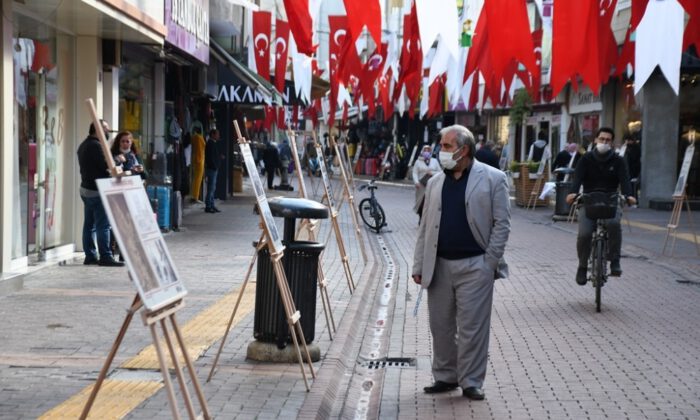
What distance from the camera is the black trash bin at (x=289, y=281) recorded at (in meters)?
8.54

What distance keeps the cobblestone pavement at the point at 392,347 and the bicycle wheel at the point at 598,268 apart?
0.81ft

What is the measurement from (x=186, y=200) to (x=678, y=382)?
21718mm

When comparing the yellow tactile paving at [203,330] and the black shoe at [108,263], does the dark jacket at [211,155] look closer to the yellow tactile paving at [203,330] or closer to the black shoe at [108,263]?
the black shoe at [108,263]

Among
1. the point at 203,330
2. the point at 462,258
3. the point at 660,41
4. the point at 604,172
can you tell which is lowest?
the point at 203,330

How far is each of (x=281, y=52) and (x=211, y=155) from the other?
4.43 m

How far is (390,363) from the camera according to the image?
30.4 ft

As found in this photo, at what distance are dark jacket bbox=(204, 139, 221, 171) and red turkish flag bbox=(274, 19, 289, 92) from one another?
3733 millimetres

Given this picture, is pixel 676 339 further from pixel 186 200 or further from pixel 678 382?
pixel 186 200

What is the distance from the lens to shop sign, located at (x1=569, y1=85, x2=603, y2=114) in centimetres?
3631

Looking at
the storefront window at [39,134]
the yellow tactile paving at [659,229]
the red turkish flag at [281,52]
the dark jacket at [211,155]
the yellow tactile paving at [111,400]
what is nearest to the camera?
the yellow tactile paving at [111,400]

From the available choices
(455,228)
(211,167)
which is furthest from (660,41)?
(211,167)

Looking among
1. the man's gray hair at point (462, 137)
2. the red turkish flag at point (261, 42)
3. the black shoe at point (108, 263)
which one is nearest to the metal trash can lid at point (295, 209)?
the man's gray hair at point (462, 137)

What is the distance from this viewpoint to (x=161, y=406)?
6934 mm

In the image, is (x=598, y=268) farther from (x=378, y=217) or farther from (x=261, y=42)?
(x=261, y=42)
